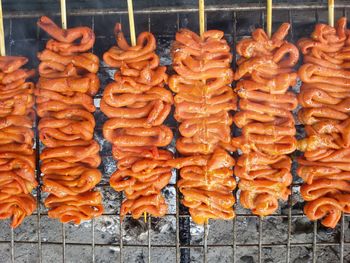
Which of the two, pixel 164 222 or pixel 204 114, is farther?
pixel 164 222

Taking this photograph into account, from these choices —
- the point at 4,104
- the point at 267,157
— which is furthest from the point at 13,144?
the point at 267,157

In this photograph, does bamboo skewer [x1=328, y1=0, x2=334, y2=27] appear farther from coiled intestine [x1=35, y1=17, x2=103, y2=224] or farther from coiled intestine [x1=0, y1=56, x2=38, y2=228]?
coiled intestine [x1=0, y1=56, x2=38, y2=228]

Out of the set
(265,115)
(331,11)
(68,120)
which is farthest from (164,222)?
(331,11)

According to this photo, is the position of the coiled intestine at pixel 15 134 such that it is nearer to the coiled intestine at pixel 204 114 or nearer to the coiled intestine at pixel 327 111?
the coiled intestine at pixel 204 114

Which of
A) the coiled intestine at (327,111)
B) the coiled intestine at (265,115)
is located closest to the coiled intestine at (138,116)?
the coiled intestine at (265,115)

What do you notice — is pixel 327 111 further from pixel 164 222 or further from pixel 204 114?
pixel 164 222

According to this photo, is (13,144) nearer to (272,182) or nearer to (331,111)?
(272,182)

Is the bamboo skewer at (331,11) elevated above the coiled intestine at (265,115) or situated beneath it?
elevated above
